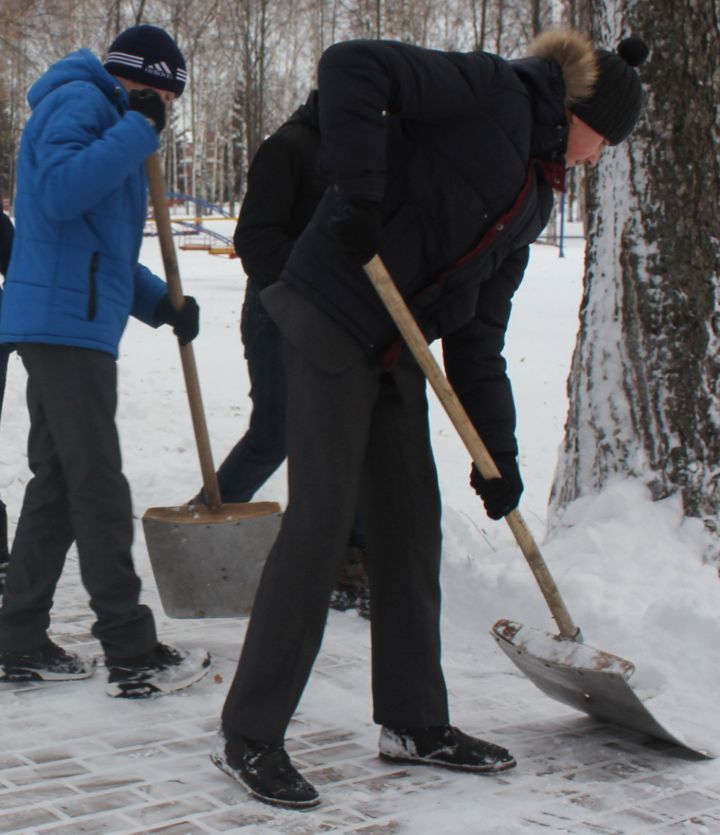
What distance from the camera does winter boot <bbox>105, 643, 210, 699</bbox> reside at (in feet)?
11.3

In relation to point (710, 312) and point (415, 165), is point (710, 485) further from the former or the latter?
point (415, 165)

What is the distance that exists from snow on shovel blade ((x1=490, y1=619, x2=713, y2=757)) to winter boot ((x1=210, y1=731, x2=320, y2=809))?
69 cm

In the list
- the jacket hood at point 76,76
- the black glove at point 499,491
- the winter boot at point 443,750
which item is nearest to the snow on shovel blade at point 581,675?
the winter boot at point 443,750

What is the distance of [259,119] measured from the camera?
2734 centimetres

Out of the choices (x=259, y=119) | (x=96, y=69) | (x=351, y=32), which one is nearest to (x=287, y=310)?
(x=96, y=69)

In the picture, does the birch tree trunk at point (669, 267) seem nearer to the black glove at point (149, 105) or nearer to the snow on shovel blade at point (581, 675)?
the snow on shovel blade at point (581, 675)

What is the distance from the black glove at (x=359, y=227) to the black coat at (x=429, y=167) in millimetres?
28

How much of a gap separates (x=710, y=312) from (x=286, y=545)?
2.08m

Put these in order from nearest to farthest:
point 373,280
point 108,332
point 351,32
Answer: point 373,280 → point 108,332 → point 351,32

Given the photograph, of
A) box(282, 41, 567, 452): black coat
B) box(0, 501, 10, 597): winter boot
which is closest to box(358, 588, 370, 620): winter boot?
box(0, 501, 10, 597): winter boot

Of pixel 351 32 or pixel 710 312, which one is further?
pixel 351 32

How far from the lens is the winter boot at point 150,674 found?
3.44 meters

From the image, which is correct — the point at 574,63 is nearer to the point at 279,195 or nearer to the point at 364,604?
the point at 279,195

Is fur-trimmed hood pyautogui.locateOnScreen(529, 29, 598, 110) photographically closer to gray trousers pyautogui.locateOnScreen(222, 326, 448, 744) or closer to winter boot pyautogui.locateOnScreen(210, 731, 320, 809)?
gray trousers pyautogui.locateOnScreen(222, 326, 448, 744)
